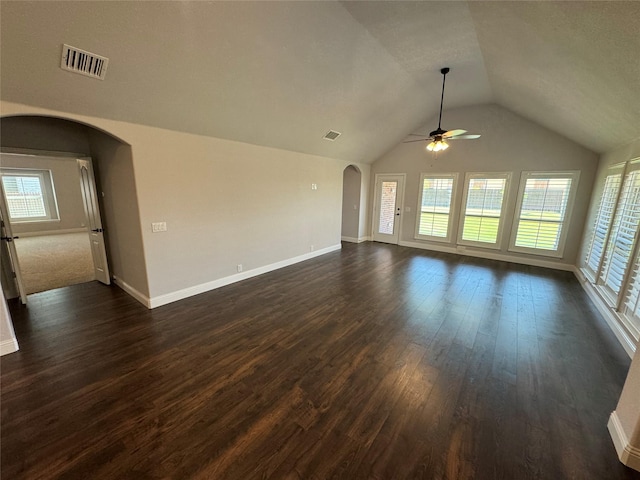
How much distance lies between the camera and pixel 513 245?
6160mm


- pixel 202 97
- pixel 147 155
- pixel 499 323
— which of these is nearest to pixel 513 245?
pixel 499 323

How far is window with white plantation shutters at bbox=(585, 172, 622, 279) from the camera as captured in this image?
4.05 meters

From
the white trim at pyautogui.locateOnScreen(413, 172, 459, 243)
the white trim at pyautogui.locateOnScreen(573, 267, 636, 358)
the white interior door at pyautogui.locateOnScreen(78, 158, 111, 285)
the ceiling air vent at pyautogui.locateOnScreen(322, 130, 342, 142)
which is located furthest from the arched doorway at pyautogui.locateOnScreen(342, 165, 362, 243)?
the white interior door at pyautogui.locateOnScreen(78, 158, 111, 285)

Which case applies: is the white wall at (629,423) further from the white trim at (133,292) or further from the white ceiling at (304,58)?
the white trim at (133,292)

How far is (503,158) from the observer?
6.02m

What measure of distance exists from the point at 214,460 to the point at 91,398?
4.22ft

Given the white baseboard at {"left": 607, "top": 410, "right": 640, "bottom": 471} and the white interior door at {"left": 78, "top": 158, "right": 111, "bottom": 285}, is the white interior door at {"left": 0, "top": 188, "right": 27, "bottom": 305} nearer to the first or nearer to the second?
the white interior door at {"left": 78, "top": 158, "right": 111, "bottom": 285}

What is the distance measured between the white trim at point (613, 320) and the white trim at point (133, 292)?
562cm

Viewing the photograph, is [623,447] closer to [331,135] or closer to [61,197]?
[331,135]

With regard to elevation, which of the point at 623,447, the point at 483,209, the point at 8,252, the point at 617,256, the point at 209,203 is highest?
the point at 209,203

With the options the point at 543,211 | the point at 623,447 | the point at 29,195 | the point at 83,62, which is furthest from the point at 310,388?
the point at 29,195

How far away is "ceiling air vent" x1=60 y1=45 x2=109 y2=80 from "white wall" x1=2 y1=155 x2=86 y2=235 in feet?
26.5

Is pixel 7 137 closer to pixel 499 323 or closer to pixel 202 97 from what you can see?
pixel 202 97

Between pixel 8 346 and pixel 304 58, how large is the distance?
4440 millimetres
